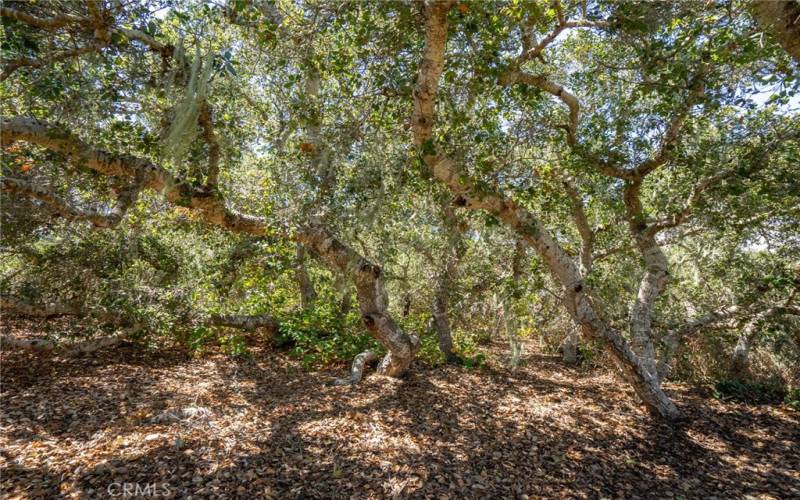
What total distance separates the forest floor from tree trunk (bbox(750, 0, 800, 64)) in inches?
148

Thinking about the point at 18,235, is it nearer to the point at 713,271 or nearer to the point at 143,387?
the point at 143,387

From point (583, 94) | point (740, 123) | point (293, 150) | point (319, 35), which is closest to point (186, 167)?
point (293, 150)

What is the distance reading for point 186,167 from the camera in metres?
4.56

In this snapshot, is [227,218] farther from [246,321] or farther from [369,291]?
[246,321]

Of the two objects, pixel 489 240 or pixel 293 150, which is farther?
pixel 489 240

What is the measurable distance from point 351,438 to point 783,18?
4.86 m

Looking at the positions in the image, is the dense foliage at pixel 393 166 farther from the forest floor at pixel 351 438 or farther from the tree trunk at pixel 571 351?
the tree trunk at pixel 571 351

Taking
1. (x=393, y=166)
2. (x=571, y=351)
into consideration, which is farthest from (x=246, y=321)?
(x=571, y=351)

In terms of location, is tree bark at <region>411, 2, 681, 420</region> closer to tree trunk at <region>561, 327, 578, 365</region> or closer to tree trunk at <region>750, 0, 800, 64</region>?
tree trunk at <region>750, 0, 800, 64</region>

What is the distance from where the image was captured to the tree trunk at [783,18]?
2.32m

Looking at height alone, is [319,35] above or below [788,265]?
above

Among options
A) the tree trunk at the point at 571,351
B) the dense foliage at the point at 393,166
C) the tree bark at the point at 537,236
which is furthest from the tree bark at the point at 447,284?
the tree trunk at the point at 571,351

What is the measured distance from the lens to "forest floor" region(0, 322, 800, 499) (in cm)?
306

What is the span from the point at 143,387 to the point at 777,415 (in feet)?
28.9
